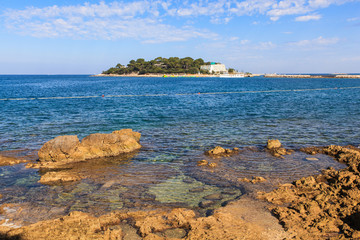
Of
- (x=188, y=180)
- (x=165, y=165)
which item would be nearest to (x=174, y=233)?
(x=188, y=180)

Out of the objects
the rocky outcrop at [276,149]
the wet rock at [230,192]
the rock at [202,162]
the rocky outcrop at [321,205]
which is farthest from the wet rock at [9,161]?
the rocky outcrop at [276,149]

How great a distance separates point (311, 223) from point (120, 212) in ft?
20.1

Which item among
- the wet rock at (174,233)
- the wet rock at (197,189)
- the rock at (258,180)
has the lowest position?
the wet rock at (197,189)

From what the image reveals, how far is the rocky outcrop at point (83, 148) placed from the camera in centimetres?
1437

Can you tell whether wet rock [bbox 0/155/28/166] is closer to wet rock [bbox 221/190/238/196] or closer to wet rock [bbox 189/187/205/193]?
wet rock [bbox 189/187/205/193]

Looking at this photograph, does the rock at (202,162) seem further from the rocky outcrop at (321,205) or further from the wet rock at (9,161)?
the wet rock at (9,161)

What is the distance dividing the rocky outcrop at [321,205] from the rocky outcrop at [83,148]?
956 centimetres

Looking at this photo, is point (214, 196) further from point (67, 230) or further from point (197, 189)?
point (67, 230)

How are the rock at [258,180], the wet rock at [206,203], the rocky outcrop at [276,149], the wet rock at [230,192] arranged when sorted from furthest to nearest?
the rocky outcrop at [276,149] → the rock at [258,180] → the wet rock at [230,192] → the wet rock at [206,203]

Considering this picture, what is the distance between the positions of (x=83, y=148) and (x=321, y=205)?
1249 centimetres

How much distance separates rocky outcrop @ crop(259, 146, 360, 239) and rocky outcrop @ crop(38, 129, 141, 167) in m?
→ 9.56

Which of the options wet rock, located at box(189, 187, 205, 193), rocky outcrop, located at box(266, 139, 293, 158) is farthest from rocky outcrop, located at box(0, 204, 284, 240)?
rocky outcrop, located at box(266, 139, 293, 158)

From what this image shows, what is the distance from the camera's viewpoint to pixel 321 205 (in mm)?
8750

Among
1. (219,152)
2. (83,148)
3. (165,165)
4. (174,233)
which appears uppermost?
(83,148)
